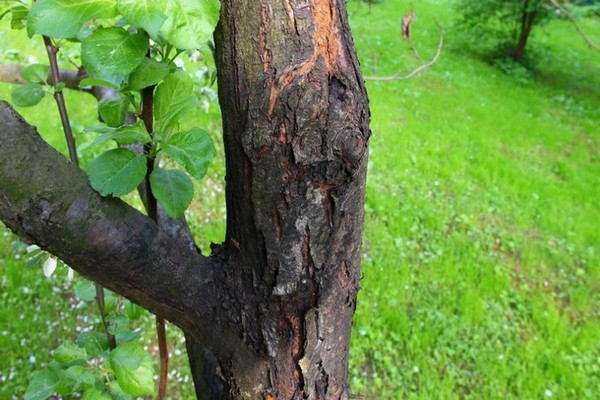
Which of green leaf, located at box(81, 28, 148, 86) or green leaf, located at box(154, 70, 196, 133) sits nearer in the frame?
green leaf, located at box(81, 28, 148, 86)

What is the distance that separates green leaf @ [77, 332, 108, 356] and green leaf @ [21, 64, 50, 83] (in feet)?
2.00

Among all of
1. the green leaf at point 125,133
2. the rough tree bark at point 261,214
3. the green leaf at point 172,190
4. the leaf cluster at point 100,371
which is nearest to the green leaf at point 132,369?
the leaf cluster at point 100,371

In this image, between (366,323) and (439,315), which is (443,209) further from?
(366,323)

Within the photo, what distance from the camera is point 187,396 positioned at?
112 inches

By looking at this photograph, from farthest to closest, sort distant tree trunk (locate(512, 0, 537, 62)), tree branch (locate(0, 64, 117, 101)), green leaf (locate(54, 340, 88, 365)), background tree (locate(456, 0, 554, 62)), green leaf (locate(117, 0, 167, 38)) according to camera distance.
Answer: background tree (locate(456, 0, 554, 62)), distant tree trunk (locate(512, 0, 537, 62)), tree branch (locate(0, 64, 117, 101)), green leaf (locate(54, 340, 88, 365)), green leaf (locate(117, 0, 167, 38))

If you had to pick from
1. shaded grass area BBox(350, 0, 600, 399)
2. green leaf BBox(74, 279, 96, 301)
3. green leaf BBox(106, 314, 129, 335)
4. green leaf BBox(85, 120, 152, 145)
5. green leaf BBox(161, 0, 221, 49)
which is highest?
green leaf BBox(161, 0, 221, 49)

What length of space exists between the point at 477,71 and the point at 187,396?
25.2 feet

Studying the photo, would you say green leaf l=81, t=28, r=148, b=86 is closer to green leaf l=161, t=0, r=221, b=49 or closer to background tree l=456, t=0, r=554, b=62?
Answer: green leaf l=161, t=0, r=221, b=49

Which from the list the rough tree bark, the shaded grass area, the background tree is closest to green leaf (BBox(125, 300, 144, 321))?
the rough tree bark

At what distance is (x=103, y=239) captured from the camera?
2.59 feet

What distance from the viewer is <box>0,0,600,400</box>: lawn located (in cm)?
310

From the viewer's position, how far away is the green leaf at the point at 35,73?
1.15 m

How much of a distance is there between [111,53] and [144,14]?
108mm

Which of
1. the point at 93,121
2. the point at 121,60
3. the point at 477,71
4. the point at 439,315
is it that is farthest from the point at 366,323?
the point at 477,71
